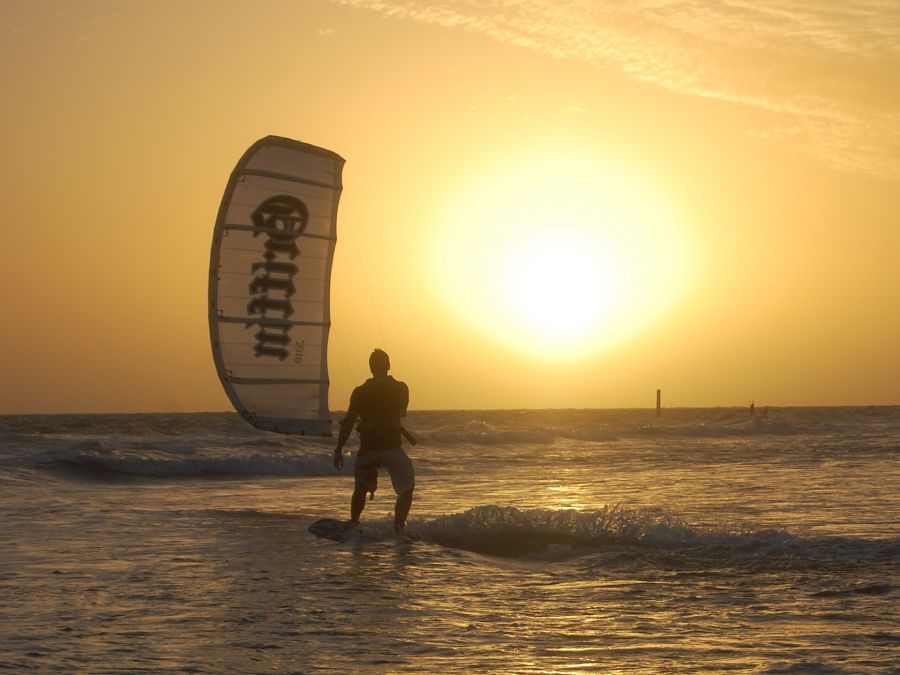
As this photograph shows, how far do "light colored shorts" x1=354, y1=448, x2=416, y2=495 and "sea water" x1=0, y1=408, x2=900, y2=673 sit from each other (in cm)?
54

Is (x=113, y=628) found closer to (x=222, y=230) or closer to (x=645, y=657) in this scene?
(x=645, y=657)

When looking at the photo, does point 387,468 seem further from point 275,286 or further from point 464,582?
point 275,286

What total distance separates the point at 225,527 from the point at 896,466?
14.6 m

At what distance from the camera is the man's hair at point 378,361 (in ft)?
33.4

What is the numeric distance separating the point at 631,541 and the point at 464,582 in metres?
2.67

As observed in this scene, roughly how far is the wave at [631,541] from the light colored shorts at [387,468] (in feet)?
2.38

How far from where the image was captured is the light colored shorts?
1017 cm

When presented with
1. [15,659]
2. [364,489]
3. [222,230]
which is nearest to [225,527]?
[364,489]

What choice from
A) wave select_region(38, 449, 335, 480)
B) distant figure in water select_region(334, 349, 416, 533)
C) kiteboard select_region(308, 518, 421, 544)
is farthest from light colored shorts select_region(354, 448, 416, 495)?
wave select_region(38, 449, 335, 480)

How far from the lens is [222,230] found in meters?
13.5

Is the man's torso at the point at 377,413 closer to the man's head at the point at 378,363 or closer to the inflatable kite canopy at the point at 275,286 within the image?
the man's head at the point at 378,363

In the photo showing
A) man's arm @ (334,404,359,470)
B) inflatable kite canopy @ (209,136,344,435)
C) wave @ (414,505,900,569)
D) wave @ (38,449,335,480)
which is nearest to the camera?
wave @ (414,505,900,569)

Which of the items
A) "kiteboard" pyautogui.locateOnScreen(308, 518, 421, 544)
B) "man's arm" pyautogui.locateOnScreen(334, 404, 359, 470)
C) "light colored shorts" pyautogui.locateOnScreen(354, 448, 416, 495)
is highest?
"man's arm" pyautogui.locateOnScreen(334, 404, 359, 470)

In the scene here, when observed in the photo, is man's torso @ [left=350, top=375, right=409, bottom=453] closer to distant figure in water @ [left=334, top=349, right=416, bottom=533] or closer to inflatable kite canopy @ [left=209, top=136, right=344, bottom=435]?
distant figure in water @ [left=334, top=349, right=416, bottom=533]
